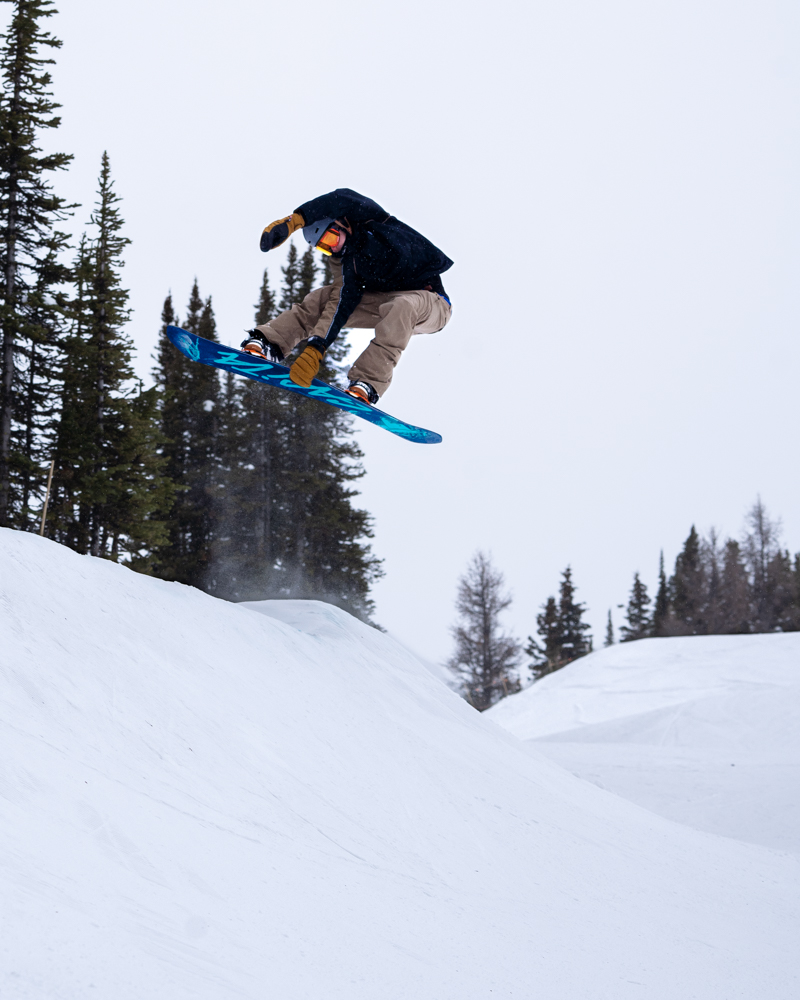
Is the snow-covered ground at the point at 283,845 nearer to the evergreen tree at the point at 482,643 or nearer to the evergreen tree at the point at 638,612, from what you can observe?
the evergreen tree at the point at 482,643

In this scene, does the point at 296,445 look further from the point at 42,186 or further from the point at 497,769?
the point at 497,769

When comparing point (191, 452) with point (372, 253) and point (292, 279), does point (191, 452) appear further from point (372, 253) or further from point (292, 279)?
point (372, 253)

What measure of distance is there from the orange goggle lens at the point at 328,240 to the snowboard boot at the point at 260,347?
973 mm

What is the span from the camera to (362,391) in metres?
6.14

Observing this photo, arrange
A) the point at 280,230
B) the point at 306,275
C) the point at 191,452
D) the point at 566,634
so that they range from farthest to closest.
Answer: the point at 566,634 < the point at 191,452 < the point at 306,275 < the point at 280,230

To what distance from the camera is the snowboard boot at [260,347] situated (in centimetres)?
629

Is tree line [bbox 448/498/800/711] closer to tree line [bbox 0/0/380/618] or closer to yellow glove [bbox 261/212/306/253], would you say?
tree line [bbox 0/0/380/618]

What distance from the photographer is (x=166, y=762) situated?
372cm

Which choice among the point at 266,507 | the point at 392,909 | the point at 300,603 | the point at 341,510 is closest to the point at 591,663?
the point at 341,510

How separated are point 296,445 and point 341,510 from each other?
2838mm

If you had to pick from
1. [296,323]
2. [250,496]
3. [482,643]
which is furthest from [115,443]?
[482,643]

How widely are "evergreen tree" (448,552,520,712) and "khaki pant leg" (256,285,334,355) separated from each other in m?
31.3

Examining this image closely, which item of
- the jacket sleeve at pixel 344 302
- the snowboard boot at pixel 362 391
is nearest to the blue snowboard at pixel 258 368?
the snowboard boot at pixel 362 391

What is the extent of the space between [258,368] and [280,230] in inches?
50.8
